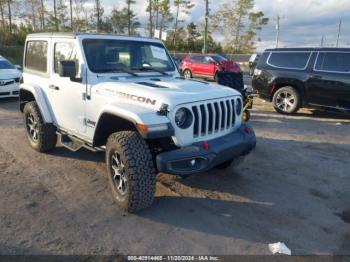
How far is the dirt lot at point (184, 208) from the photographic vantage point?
3260 mm

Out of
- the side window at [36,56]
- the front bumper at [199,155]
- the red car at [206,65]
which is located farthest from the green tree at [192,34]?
the front bumper at [199,155]

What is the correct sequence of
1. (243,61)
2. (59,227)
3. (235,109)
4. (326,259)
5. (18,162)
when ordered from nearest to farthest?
1. (326,259)
2. (59,227)
3. (235,109)
4. (18,162)
5. (243,61)

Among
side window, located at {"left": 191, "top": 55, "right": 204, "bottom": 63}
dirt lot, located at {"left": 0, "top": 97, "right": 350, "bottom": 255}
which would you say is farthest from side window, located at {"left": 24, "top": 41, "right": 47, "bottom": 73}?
side window, located at {"left": 191, "top": 55, "right": 204, "bottom": 63}

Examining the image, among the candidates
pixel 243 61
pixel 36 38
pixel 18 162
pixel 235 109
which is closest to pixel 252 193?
pixel 235 109

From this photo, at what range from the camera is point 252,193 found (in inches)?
172

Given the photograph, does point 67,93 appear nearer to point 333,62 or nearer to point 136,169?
point 136,169

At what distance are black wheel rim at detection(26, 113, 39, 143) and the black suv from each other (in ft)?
21.4

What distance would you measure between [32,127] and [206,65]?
14527mm

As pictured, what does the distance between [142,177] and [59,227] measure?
993mm

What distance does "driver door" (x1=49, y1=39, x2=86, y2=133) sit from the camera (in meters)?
4.53

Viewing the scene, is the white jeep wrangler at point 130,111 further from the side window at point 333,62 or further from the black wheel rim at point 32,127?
the side window at point 333,62

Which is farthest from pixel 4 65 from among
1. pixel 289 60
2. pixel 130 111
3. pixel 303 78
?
pixel 130 111

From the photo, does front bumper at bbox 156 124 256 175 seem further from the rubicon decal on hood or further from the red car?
the red car

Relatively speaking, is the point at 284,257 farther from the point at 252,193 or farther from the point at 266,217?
the point at 252,193
